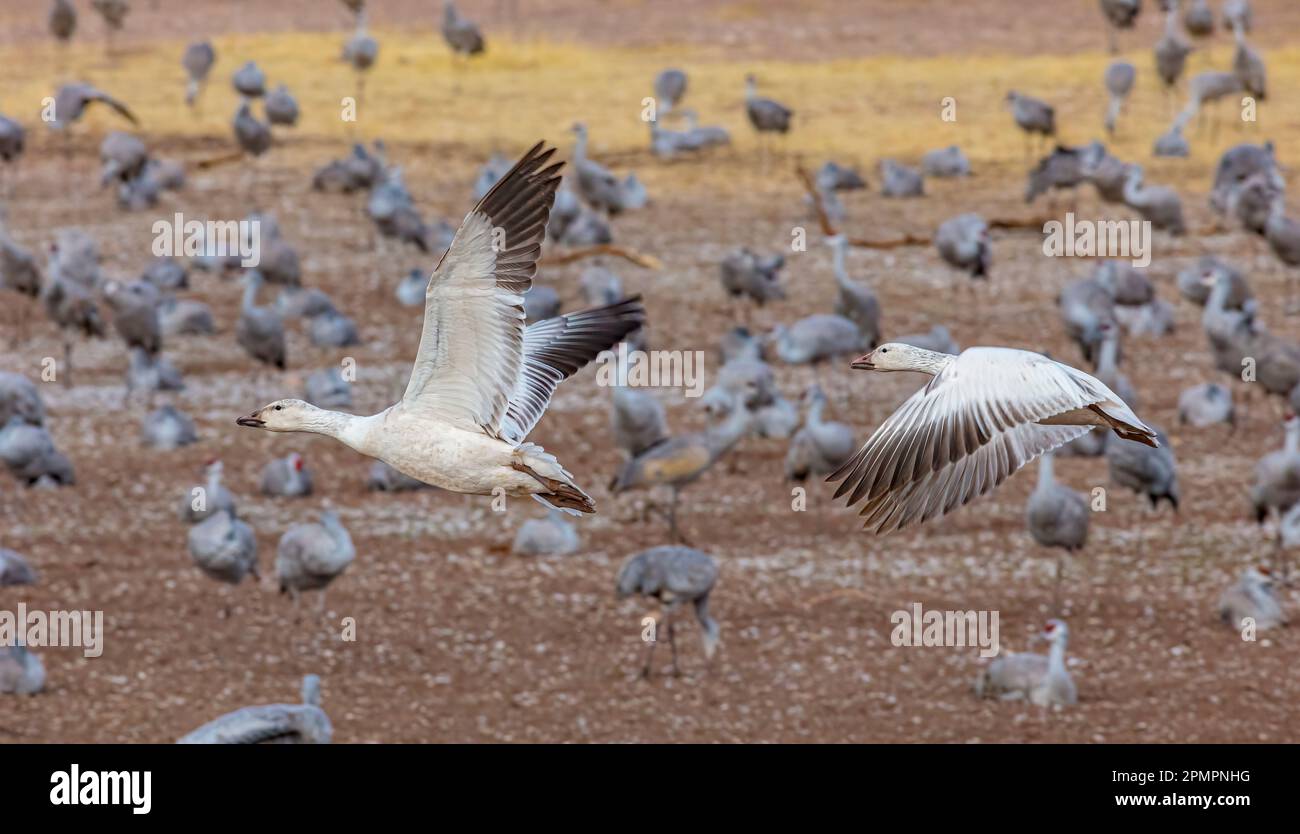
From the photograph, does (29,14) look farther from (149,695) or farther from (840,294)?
(149,695)

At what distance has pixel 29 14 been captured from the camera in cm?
4081

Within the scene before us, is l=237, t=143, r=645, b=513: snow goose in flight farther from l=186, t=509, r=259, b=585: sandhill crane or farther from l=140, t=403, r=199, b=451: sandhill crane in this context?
l=140, t=403, r=199, b=451: sandhill crane

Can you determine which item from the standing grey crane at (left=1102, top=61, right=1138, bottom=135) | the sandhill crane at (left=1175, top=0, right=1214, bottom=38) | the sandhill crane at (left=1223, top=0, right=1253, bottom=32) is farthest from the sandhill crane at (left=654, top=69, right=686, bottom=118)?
the sandhill crane at (left=1175, top=0, right=1214, bottom=38)

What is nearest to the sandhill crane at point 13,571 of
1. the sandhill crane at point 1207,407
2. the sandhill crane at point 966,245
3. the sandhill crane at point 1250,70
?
the sandhill crane at point 1207,407

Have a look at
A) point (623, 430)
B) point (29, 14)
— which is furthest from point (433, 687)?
point (29, 14)

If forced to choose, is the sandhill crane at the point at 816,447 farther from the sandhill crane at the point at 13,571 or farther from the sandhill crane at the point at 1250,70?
the sandhill crane at the point at 1250,70

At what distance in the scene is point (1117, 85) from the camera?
98.2 feet

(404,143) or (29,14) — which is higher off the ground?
(29,14)

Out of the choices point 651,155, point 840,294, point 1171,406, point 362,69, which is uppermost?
point 362,69

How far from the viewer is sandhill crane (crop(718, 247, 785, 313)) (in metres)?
21.6

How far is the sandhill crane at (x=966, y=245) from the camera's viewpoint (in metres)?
21.9

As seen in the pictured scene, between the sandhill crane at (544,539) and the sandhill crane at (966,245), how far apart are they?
7.65 meters

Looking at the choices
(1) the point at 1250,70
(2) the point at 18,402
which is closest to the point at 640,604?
(2) the point at 18,402

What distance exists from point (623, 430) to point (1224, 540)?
467 centimetres
